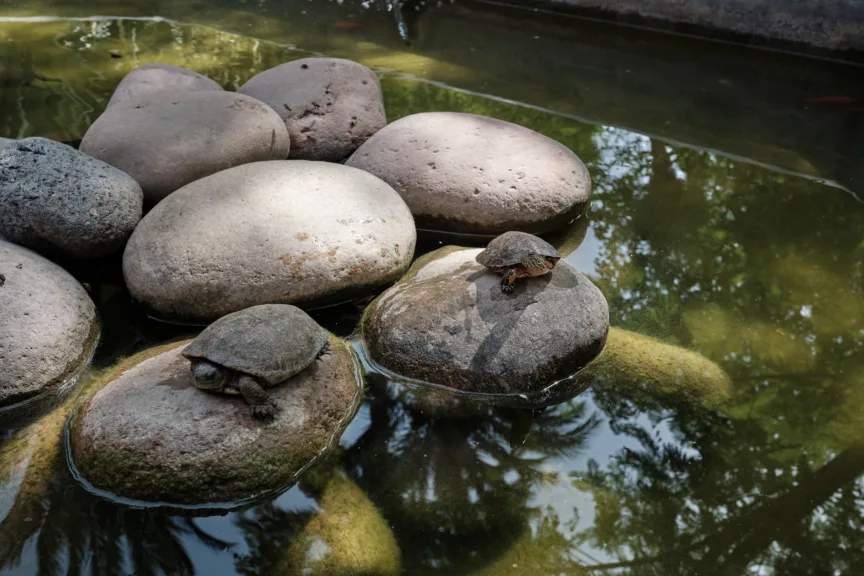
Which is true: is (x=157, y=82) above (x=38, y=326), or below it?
above

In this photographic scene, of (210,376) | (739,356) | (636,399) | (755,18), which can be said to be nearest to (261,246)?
(210,376)

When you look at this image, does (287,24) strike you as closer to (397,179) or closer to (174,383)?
(397,179)

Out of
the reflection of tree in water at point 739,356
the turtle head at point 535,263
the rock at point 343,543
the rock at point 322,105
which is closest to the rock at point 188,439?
the rock at point 343,543

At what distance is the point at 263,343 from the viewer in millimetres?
2824

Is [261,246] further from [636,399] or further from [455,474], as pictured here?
[636,399]

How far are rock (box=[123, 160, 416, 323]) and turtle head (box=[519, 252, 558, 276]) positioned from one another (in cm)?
81

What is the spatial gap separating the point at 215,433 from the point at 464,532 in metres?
1.00

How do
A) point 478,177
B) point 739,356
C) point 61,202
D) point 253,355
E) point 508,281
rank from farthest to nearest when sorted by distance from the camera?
point 478,177 → point 61,202 → point 739,356 → point 508,281 → point 253,355

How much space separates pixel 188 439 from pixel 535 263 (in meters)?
1.65

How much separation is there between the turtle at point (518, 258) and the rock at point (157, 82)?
9.70ft

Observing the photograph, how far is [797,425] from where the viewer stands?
309 centimetres

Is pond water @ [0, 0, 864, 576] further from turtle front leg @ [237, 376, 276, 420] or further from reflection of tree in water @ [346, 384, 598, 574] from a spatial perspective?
turtle front leg @ [237, 376, 276, 420]

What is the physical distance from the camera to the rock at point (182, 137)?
13.7 ft

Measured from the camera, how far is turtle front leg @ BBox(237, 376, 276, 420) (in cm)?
274
